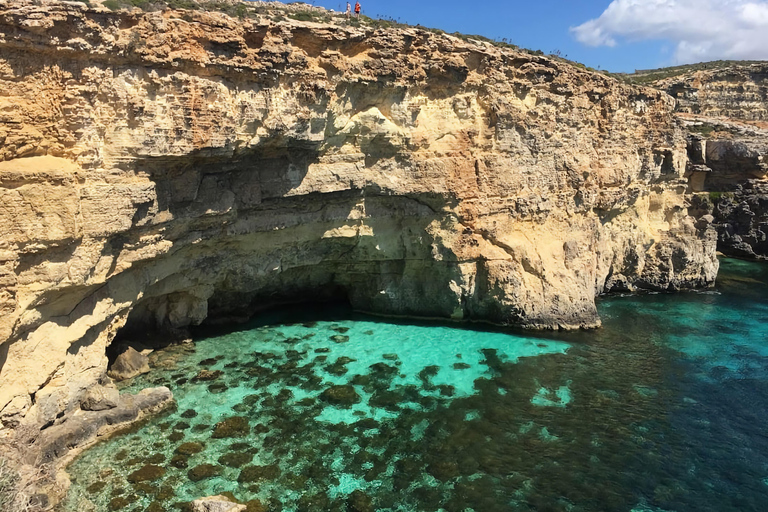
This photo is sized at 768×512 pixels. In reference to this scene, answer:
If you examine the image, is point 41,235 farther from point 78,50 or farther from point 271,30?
point 271,30

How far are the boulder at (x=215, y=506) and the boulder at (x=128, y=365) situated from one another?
6.67m

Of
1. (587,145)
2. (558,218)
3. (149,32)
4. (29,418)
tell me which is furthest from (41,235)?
(587,145)

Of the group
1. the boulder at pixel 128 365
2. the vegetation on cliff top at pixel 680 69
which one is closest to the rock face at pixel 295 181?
the boulder at pixel 128 365

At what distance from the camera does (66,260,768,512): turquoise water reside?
11031 millimetres

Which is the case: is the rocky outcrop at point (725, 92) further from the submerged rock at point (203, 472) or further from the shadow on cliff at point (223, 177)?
the submerged rock at point (203, 472)

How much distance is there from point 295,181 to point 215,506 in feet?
34.2

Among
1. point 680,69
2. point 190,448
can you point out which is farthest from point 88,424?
point 680,69

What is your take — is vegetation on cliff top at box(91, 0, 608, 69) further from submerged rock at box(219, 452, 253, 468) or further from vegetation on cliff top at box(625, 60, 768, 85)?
vegetation on cliff top at box(625, 60, 768, 85)

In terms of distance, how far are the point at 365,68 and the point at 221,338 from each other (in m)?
11.0

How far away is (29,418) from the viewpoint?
37.1 feet

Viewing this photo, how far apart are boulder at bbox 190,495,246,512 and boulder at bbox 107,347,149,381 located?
21.9 feet

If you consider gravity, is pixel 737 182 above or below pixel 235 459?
above

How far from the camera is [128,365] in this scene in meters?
15.5

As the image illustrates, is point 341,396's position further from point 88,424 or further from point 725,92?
point 725,92
